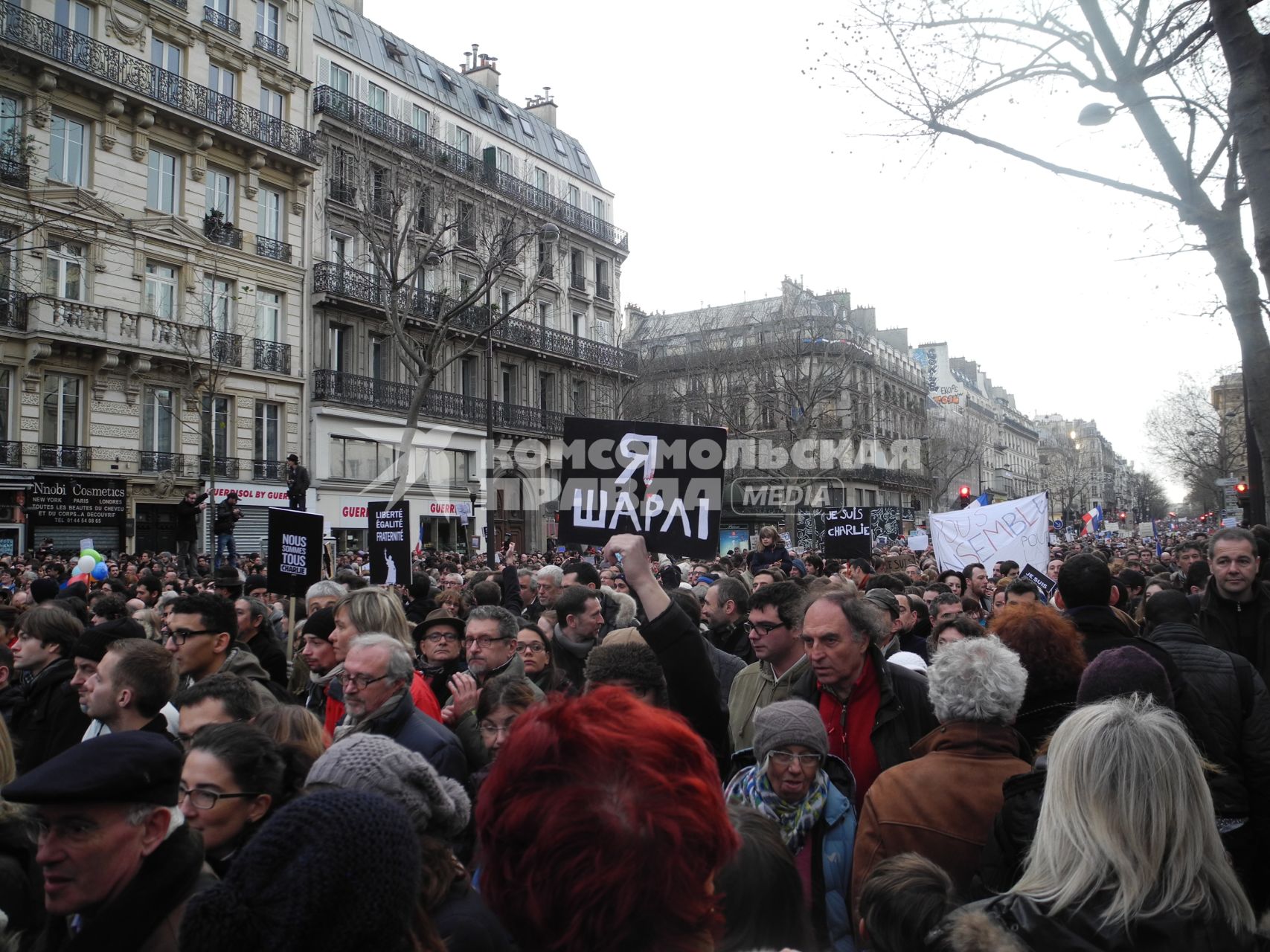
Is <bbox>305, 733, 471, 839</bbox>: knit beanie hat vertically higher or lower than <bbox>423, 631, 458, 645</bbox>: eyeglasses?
higher

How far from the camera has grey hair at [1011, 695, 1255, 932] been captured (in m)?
1.91

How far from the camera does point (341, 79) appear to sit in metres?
31.8

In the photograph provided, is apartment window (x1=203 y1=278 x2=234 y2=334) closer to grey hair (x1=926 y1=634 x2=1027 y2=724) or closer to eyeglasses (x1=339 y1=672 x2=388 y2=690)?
eyeglasses (x1=339 y1=672 x2=388 y2=690)

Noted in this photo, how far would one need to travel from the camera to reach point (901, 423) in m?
68.9

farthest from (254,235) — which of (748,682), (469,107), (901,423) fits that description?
(901,423)

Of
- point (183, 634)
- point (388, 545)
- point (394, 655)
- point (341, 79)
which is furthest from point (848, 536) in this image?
point (341, 79)

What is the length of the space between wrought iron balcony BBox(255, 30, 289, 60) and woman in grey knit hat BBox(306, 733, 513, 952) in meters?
32.1

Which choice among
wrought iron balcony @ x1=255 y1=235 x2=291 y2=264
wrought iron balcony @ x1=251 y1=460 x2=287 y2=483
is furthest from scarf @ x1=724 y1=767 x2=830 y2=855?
wrought iron balcony @ x1=255 y1=235 x2=291 y2=264

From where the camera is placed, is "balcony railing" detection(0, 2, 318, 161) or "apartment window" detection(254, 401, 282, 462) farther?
"apartment window" detection(254, 401, 282, 462)

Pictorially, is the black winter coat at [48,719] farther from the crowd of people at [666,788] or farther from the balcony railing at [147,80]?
the balcony railing at [147,80]

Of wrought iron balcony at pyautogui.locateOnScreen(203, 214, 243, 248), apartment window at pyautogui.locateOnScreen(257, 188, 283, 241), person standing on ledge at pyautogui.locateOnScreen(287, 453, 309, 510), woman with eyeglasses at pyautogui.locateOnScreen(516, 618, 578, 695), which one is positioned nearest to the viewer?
woman with eyeglasses at pyautogui.locateOnScreen(516, 618, 578, 695)

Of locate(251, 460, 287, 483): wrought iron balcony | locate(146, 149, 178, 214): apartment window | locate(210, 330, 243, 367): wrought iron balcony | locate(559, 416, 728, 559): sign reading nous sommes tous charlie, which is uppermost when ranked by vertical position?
locate(146, 149, 178, 214): apartment window

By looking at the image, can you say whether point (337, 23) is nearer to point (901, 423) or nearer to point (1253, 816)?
point (1253, 816)

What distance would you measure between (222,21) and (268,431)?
1288 cm
